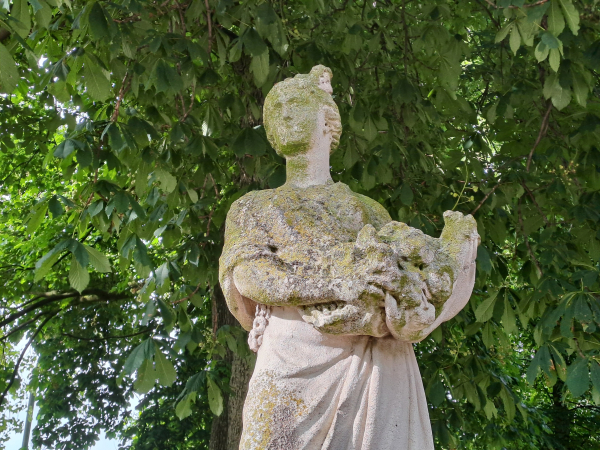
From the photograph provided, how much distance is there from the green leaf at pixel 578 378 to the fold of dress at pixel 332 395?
1.33m

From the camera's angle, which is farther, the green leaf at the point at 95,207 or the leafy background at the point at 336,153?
the green leaf at the point at 95,207

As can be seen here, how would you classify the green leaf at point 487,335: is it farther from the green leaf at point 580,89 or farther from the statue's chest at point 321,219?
the statue's chest at point 321,219

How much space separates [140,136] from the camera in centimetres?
487

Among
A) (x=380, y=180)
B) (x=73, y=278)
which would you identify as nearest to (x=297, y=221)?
(x=73, y=278)

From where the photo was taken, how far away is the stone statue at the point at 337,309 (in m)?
2.58

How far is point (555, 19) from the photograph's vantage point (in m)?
3.73

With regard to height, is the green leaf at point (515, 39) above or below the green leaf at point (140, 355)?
above

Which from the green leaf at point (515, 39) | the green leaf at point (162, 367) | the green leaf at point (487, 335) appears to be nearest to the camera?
the green leaf at point (515, 39)

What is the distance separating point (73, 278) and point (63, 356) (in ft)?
21.8

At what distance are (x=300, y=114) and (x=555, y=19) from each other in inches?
60.7

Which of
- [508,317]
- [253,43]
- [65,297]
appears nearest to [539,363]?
[508,317]

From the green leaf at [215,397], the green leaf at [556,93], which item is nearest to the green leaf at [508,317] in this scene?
the green leaf at [556,93]

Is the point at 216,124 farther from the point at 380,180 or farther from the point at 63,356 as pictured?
the point at 63,356

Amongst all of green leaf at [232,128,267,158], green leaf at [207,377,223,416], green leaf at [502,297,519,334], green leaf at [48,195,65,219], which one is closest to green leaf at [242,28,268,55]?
green leaf at [232,128,267,158]
